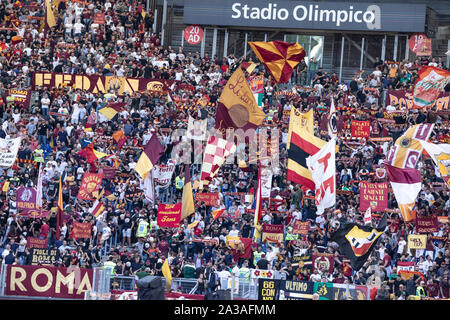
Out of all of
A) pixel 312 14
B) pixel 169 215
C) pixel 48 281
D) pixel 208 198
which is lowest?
pixel 48 281

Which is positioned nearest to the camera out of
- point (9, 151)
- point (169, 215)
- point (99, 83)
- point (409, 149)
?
point (409, 149)

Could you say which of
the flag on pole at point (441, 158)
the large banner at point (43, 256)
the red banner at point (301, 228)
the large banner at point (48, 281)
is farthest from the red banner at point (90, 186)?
the flag on pole at point (441, 158)

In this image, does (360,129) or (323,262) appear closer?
(323,262)

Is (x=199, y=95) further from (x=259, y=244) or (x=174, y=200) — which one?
(x=259, y=244)

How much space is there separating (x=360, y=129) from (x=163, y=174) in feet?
22.9

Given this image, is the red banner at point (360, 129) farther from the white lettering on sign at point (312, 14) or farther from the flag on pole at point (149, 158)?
the white lettering on sign at point (312, 14)

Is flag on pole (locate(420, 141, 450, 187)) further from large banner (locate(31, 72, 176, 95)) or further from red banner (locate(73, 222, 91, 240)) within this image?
large banner (locate(31, 72, 176, 95))

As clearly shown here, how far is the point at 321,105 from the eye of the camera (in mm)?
30406

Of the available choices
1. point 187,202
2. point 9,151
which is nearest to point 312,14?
point 9,151

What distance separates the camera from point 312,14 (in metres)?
37.7

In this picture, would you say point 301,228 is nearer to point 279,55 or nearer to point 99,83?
point 279,55

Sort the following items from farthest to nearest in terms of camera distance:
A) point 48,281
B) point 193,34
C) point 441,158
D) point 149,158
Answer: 1. point 193,34
2. point 149,158
3. point 441,158
4. point 48,281

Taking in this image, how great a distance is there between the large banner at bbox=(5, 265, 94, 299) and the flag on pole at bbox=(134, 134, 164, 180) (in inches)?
268

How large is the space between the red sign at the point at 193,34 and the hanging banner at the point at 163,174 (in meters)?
13.3
